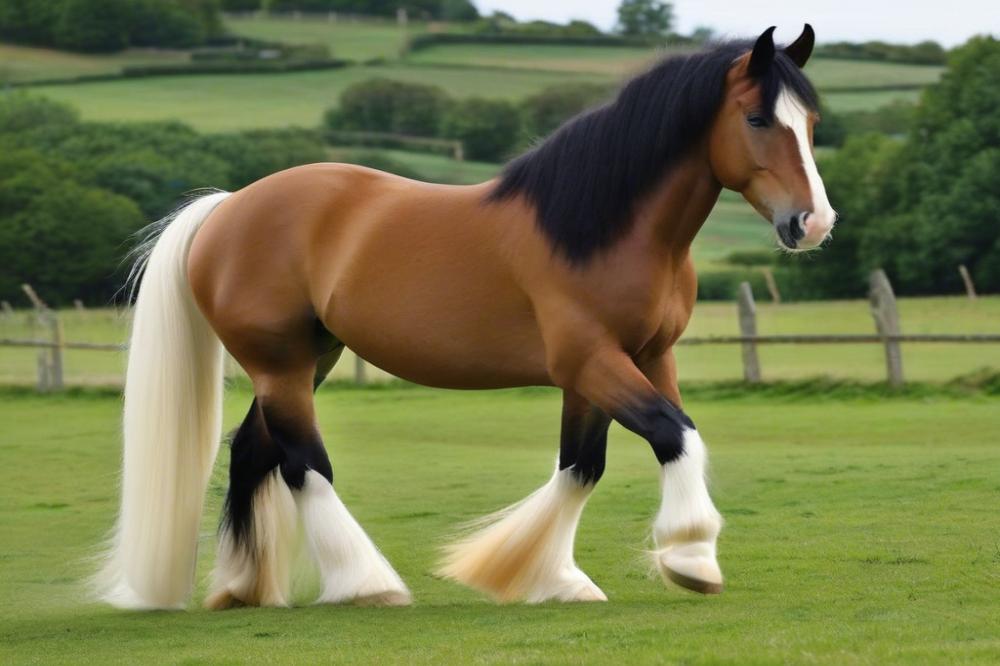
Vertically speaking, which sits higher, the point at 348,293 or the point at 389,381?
the point at 348,293

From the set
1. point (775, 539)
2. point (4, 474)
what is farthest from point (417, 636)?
point (4, 474)

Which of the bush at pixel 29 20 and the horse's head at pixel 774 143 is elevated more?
the horse's head at pixel 774 143

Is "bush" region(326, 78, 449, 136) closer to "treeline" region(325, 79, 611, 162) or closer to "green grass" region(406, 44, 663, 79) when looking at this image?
"treeline" region(325, 79, 611, 162)

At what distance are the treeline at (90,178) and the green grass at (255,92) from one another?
4969 mm

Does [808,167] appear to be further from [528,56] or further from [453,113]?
[528,56]

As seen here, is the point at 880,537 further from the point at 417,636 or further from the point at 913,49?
the point at 913,49

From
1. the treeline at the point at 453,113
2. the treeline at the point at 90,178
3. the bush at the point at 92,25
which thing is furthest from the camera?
the bush at the point at 92,25

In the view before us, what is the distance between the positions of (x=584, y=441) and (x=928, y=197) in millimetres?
39597

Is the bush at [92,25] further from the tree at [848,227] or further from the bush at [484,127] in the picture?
the tree at [848,227]

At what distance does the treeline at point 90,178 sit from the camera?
47.3 metres

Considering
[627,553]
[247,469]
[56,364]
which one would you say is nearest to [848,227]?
[56,364]

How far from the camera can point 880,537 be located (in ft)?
25.9

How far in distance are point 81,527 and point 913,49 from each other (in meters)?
71.3

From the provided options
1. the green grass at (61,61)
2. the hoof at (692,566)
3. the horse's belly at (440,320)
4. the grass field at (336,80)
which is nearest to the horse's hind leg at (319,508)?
the horse's belly at (440,320)
